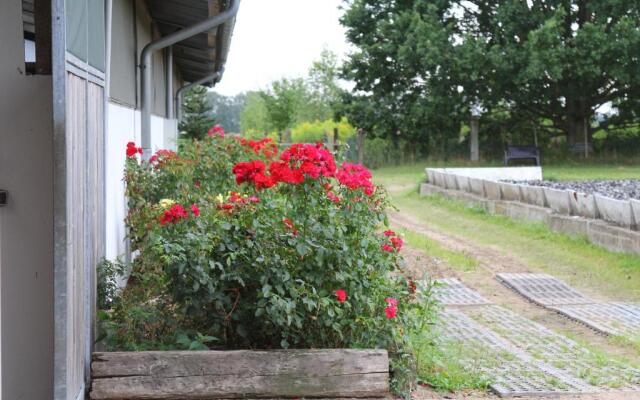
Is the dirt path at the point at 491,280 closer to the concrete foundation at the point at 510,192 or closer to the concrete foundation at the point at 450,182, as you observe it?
the concrete foundation at the point at 510,192

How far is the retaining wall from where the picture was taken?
11.8 meters

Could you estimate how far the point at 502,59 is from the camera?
29.3m

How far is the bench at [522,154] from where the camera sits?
29.8 meters

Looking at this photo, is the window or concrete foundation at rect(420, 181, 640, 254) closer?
the window

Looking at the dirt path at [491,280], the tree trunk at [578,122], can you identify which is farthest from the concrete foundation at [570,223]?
the tree trunk at [578,122]

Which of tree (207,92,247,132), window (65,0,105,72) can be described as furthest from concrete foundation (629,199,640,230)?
tree (207,92,247,132)

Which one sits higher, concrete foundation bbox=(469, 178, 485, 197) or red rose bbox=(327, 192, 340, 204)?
red rose bbox=(327, 192, 340, 204)

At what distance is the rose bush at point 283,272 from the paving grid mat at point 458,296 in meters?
3.35

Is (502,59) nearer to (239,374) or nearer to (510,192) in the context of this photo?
(510,192)

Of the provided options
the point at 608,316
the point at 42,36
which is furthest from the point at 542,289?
the point at 42,36

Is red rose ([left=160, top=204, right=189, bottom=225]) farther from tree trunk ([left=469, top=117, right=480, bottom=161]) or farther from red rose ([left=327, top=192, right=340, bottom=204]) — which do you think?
tree trunk ([left=469, top=117, right=480, bottom=161])

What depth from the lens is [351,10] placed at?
34.1m

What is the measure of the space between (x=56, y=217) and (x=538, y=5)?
93.7 feet

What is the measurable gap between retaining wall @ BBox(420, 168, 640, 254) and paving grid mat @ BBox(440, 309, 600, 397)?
4.67 m
